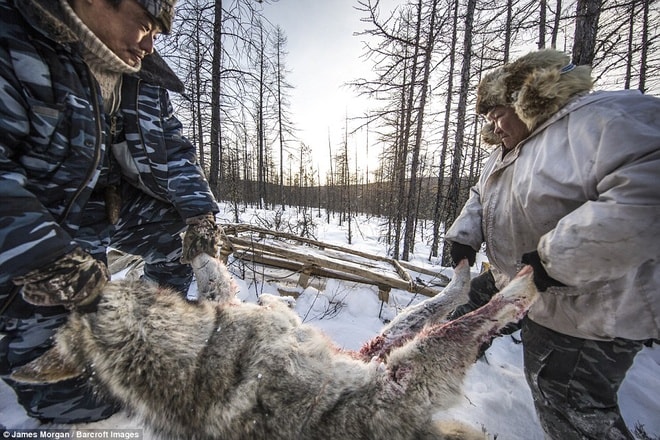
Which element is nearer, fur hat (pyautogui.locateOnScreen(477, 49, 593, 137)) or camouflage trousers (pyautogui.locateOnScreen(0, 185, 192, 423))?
camouflage trousers (pyautogui.locateOnScreen(0, 185, 192, 423))

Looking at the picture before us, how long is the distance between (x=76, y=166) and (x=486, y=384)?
3702mm

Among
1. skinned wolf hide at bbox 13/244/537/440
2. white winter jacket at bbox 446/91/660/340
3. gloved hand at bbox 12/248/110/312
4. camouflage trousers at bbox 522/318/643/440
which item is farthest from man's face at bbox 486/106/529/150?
gloved hand at bbox 12/248/110/312

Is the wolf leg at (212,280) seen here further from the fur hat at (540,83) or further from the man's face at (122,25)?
the fur hat at (540,83)

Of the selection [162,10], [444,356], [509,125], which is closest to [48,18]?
[162,10]

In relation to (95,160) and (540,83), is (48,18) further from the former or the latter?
(540,83)

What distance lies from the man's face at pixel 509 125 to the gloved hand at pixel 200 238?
2.27 metres

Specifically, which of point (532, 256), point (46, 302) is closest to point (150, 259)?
point (46, 302)

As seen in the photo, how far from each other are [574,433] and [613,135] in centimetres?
165

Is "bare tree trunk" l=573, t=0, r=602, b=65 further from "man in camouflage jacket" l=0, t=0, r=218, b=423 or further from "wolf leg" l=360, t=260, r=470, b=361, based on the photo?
"man in camouflage jacket" l=0, t=0, r=218, b=423

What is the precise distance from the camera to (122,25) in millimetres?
1408

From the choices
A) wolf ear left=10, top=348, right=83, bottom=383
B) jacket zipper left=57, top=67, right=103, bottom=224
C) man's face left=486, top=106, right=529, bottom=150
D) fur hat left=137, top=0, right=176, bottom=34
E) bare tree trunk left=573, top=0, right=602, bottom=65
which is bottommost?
wolf ear left=10, top=348, right=83, bottom=383

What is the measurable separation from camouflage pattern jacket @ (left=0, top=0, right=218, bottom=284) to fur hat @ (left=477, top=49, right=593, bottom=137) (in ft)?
8.31

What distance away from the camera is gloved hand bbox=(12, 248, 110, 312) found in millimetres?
943

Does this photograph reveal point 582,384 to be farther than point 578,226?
Yes
